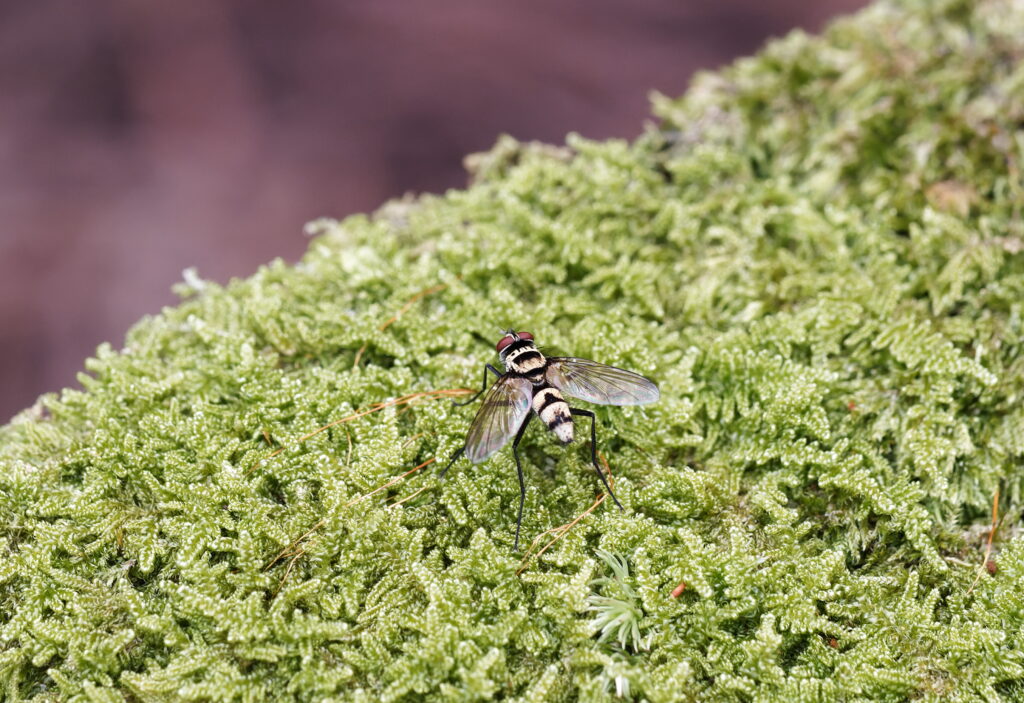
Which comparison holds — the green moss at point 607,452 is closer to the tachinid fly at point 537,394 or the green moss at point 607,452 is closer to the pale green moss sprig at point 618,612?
the pale green moss sprig at point 618,612

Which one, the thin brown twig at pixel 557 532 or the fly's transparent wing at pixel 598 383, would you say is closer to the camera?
the thin brown twig at pixel 557 532

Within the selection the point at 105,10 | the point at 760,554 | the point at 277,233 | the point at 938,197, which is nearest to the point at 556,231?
the point at 760,554

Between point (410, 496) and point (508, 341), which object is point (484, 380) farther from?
point (410, 496)

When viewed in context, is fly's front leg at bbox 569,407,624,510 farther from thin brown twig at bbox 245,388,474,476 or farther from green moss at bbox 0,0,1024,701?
thin brown twig at bbox 245,388,474,476

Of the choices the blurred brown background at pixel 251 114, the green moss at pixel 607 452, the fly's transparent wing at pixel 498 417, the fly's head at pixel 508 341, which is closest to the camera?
the green moss at pixel 607 452

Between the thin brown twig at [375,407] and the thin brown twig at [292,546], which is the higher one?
the thin brown twig at [375,407]

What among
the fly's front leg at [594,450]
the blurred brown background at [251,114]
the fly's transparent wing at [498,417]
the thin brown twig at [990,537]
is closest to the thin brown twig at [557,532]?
the fly's front leg at [594,450]

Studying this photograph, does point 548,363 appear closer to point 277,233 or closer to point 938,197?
point 938,197

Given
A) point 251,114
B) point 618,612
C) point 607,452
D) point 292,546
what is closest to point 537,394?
point 607,452
